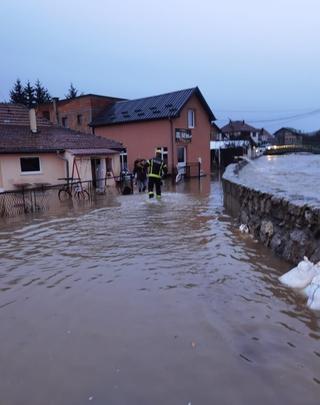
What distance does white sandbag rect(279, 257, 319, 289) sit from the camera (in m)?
4.23

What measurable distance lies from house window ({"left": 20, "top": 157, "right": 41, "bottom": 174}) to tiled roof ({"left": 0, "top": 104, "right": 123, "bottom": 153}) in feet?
2.10

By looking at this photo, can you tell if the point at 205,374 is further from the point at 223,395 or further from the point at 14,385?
the point at 14,385

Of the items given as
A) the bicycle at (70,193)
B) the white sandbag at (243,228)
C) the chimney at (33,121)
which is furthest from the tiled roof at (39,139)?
the white sandbag at (243,228)

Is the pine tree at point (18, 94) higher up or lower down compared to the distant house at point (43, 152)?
higher up

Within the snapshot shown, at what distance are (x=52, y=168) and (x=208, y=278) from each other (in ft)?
54.7

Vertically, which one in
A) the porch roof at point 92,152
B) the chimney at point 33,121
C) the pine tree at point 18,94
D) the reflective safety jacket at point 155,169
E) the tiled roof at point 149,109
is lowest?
the reflective safety jacket at point 155,169

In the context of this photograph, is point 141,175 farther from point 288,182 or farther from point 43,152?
point 288,182

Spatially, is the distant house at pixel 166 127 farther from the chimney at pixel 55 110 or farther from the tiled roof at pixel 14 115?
the tiled roof at pixel 14 115

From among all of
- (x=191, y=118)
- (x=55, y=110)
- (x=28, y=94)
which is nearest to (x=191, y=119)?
(x=191, y=118)

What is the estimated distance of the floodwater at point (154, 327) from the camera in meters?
2.67

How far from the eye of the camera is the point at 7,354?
3197mm

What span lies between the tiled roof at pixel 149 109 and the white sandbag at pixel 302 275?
21143 millimetres

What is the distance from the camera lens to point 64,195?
15.6 metres

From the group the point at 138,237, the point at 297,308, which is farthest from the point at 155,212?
the point at 297,308
